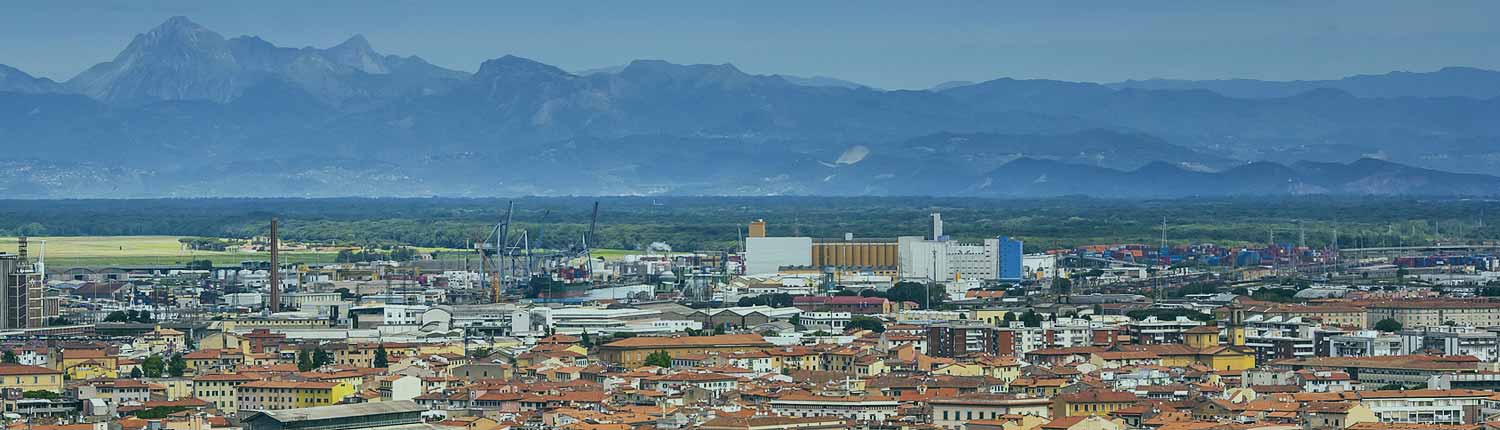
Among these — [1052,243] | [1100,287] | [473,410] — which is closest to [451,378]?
[473,410]

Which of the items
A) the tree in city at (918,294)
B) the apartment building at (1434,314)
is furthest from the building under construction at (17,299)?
Answer: the apartment building at (1434,314)

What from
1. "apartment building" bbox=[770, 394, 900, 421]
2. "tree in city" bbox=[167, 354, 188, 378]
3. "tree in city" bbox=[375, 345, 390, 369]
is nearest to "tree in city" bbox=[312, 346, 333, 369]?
"tree in city" bbox=[375, 345, 390, 369]

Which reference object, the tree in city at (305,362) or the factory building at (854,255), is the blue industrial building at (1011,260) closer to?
the factory building at (854,255)

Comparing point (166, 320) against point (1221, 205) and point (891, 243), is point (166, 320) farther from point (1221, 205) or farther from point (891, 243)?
point (1221, 205)

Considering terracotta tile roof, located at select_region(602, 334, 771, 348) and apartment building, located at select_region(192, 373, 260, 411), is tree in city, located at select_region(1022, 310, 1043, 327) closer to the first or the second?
terracotta tile roof, located at select_region(602, 334, 771, 348)

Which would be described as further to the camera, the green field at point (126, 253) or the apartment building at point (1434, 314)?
the green field at point (126, 253)

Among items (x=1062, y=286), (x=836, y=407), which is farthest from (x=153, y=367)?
(x=1062, y=286)
